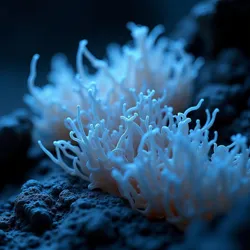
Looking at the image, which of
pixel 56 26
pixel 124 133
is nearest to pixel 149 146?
pixel 124 133

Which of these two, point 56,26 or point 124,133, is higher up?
point 56,26

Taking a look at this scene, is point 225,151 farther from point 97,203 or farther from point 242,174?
point 97,203

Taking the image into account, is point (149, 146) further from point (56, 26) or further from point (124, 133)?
point (56, 26)

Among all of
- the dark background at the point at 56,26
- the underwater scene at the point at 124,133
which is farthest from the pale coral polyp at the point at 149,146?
the dark background at the point at 56,26

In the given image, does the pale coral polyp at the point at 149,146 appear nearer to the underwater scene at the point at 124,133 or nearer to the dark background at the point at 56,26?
the underwater scene at the point at 124,133

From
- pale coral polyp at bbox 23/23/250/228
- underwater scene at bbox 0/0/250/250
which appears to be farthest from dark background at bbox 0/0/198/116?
pale coral polyp at bbox 23/23/250/228

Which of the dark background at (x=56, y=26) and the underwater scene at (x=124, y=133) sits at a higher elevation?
the dark background at (x=56, y=26)

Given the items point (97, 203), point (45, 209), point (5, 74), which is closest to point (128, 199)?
point (97, 203)

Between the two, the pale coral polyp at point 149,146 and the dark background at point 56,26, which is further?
the dark background at point 56,26
